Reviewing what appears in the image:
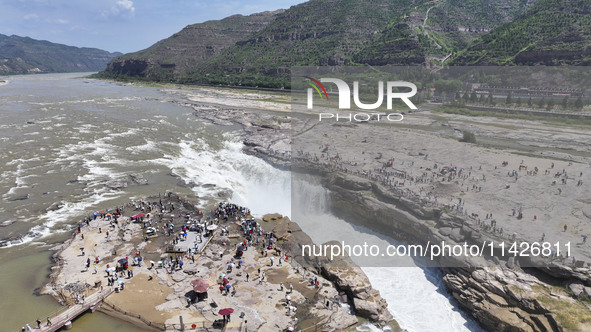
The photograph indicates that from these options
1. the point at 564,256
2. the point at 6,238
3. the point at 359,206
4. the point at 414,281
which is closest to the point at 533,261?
the point at 564,256

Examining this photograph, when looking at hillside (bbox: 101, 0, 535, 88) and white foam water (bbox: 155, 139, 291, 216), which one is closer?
white foam water (bbox: 155, 139, 291, 216)

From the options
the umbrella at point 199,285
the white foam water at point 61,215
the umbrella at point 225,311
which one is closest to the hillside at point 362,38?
the white foam water at point 61,215

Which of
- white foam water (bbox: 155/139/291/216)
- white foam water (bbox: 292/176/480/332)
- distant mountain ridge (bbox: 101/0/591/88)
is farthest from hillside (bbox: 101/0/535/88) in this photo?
white foam water (bbox: 292/176/480/332)

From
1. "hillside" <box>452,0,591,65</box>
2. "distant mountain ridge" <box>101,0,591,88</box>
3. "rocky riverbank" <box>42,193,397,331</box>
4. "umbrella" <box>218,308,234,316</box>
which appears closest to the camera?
"umbrella" <box>218,308,234,316</box>

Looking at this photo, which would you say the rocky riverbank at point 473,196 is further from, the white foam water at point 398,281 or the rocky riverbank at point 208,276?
the rocky riverbank at point 208,276

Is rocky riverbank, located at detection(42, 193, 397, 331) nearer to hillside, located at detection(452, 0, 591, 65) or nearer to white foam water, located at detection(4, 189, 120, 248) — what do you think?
white foam water, located at detection(4, 189, 120, 248)

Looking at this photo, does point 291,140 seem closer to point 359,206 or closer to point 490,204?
point 359,206

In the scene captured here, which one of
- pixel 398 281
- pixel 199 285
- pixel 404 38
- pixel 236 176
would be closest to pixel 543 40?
pixel 404 38
